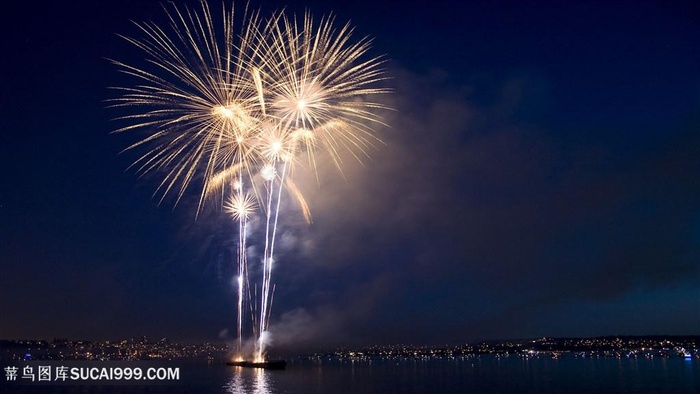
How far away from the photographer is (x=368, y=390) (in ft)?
228

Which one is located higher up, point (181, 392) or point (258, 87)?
point (258, 87)

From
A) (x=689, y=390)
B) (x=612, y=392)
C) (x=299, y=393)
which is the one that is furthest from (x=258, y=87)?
(x=689, y=390)

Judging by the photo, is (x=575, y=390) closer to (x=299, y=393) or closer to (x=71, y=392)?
(x=299, y=393)

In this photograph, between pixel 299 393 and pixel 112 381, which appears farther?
pixel 112 381

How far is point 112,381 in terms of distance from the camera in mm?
95250

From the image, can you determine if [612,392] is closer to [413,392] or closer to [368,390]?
[413,392]

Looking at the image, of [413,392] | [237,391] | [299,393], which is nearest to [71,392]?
[237,391]

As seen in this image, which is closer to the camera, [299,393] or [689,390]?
[299,393]

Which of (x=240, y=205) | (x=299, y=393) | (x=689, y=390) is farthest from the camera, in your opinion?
(x=689, y=390)

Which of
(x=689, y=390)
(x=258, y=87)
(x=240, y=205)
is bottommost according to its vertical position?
(x=689, y=390)

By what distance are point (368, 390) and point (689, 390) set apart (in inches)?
1530

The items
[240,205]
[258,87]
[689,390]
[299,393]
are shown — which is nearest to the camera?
[258,87]

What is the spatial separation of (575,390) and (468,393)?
14.8 m

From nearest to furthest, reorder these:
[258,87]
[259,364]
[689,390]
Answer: [258,87], [689,390], [259,364]
